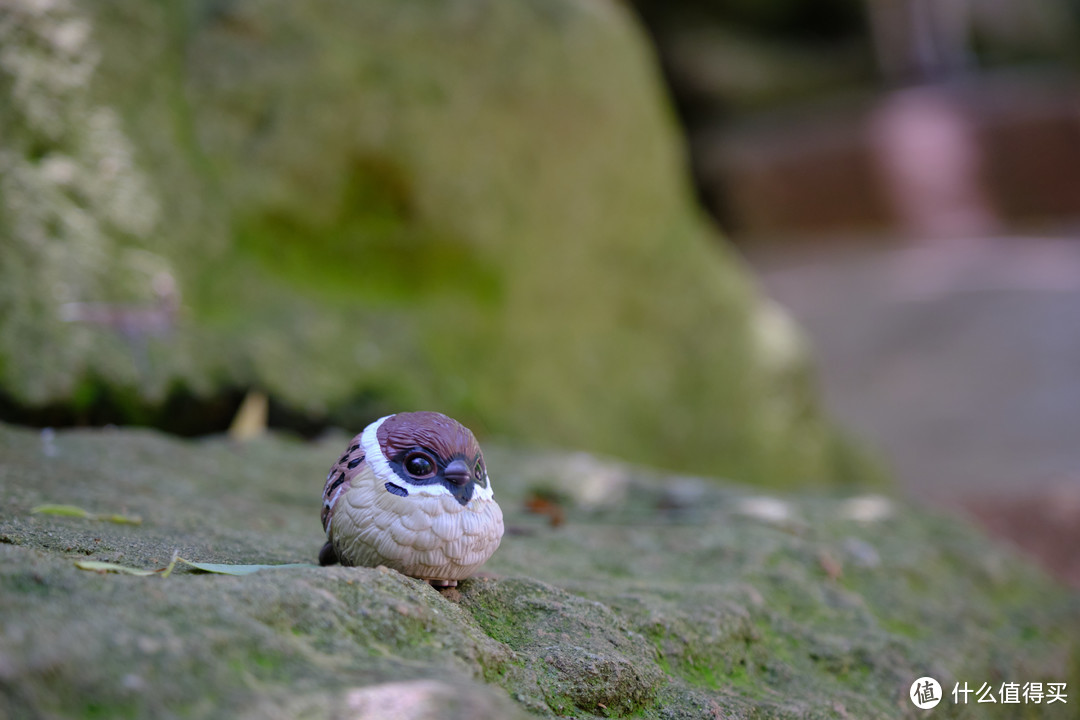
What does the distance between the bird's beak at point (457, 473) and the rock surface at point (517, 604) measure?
17cm

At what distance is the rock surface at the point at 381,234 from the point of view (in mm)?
3006

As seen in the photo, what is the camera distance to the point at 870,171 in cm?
1002

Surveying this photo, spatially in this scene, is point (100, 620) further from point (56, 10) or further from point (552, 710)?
point (56, 10)

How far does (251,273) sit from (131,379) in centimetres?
76

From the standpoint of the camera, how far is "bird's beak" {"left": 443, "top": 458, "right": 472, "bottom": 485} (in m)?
1.47

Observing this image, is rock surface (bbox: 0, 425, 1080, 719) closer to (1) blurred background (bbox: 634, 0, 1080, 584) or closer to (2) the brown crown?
(2) the brown crown

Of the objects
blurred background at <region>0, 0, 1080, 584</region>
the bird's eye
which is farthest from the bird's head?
blurred background at <region>0, 0, 1080, 584</region>

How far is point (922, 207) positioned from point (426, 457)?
9.59m
